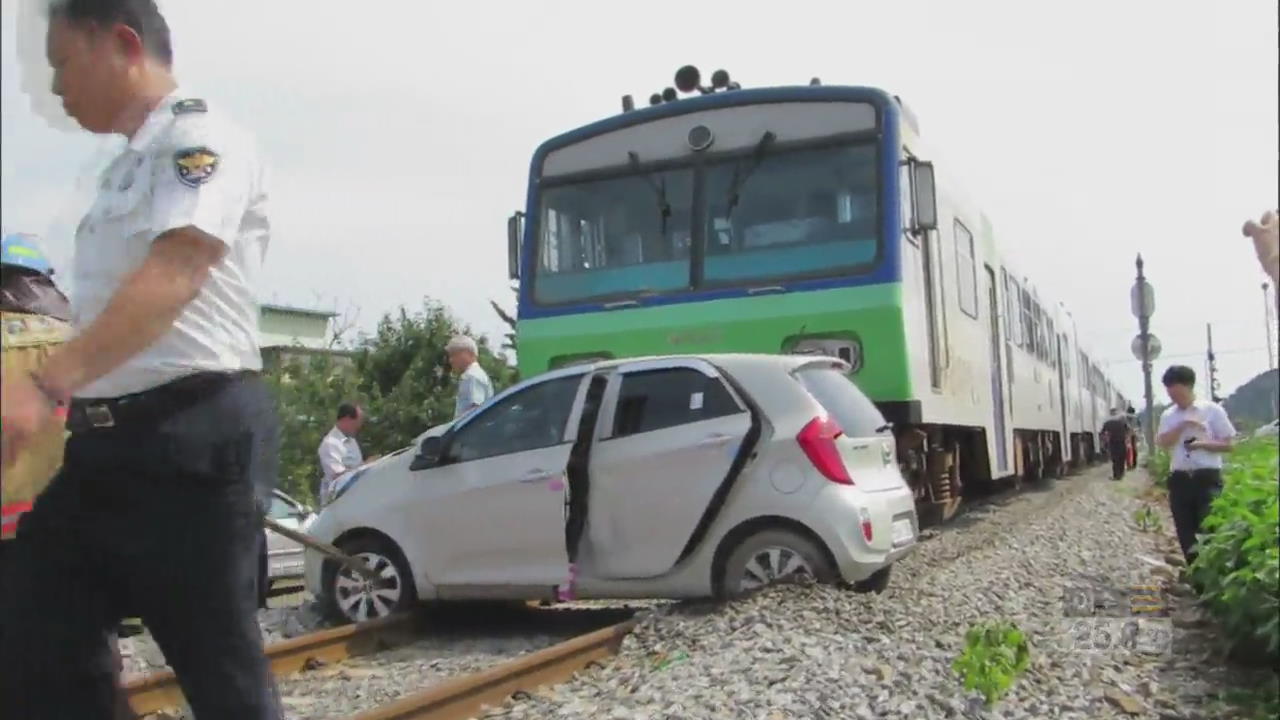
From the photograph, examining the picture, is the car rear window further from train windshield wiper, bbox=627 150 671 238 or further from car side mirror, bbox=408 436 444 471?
train windshield wiper, bbox=627 150 671 238

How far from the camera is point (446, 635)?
7.58 metres

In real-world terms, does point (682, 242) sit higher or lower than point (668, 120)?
lower

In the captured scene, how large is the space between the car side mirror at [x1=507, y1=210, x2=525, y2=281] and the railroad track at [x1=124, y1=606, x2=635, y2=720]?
8.81 feet

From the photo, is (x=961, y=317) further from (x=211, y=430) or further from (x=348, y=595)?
(x=211, y=430)

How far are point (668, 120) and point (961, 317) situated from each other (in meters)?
3.32

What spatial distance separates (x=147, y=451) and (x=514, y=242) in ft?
25.5

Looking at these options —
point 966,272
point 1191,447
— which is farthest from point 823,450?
point 966,272

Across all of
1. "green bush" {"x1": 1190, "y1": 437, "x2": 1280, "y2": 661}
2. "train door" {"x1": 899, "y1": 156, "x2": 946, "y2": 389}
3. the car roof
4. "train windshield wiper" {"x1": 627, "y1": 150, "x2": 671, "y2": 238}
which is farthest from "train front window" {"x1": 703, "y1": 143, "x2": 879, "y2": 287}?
"green bush" {"x1": 1190, "y1": 437, "x2": 1280, "y2": 661}

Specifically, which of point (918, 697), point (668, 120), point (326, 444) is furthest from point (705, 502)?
point (326, 444)

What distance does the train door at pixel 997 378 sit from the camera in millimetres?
12961

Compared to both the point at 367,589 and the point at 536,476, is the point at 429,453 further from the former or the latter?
the point at 367,589

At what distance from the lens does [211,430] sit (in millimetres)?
2176

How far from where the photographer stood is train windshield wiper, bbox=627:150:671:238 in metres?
9.33

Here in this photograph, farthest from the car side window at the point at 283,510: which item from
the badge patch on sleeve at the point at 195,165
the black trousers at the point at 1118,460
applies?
the black trousers at the point at 1118,460
